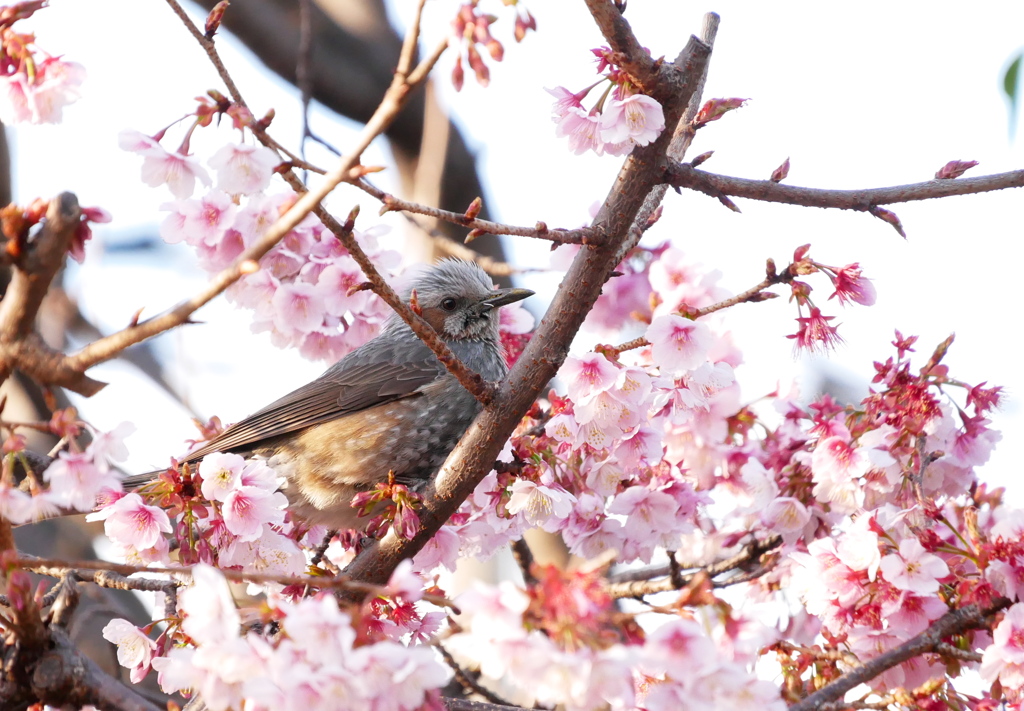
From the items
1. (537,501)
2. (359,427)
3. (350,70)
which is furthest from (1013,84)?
(350,70)

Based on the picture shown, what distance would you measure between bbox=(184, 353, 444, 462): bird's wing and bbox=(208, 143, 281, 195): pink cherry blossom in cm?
169

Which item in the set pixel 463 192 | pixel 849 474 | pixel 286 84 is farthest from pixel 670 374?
pixel 286 84

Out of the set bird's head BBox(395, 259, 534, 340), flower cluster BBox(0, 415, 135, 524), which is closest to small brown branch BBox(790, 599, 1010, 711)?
flower cluster BBox(0, 415, 135, 524)

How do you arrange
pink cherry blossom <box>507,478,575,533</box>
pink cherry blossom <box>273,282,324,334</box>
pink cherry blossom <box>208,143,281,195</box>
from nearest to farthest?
pink cherry blossom <box>208,143,281,195</box> < pink cherry blossom <box>507,478,575,533</box> < pink cherry blossom <box>273,282,324,334</box>

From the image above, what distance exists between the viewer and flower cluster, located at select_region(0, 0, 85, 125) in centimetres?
216

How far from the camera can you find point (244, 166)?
7.34ft

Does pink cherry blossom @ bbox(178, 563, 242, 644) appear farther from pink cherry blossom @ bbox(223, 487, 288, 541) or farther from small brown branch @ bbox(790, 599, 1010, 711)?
small brown branch @ bbox(790, 599, 1010, 711)

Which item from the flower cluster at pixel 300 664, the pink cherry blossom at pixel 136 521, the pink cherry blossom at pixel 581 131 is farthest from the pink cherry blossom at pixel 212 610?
the pink cherry blossom at pixel 581 131

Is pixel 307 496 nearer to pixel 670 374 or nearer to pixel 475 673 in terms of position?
pixel 475 673

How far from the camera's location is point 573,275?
2572 mm

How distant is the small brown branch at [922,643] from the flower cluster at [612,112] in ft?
4.39

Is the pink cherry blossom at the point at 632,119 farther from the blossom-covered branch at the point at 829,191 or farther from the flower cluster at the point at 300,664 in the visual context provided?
the flower cluster at the point at 300,664

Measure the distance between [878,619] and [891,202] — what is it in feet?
3.58

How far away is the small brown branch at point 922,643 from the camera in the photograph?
2.25m
